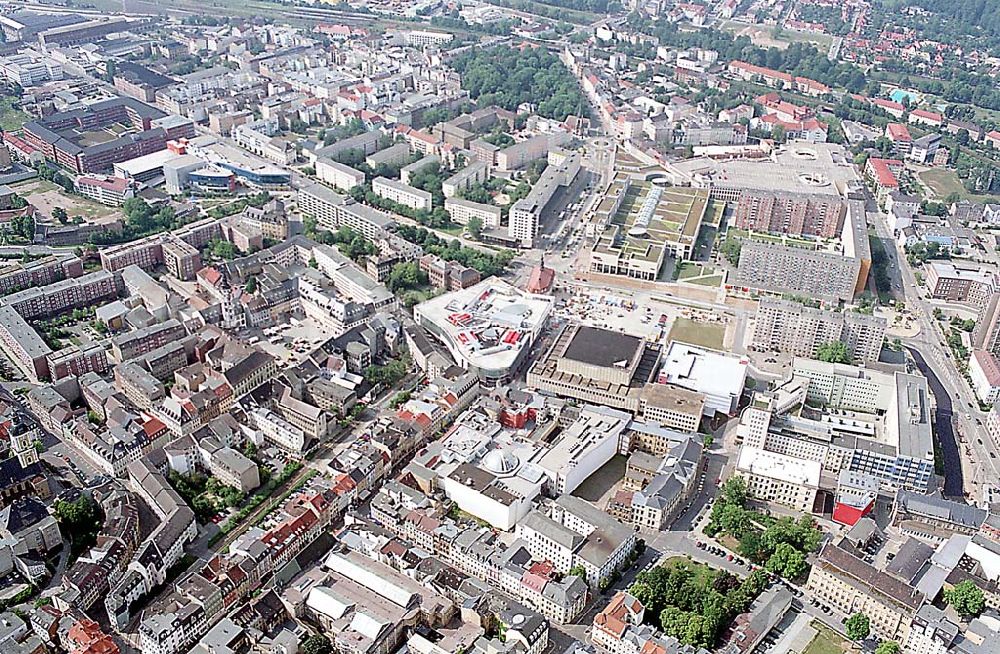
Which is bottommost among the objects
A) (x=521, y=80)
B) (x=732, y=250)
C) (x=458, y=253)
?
(x=732, y=250)

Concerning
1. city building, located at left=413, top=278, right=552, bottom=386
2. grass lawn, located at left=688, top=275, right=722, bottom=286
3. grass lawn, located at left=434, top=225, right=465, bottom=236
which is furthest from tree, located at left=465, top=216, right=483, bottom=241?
grass lawn, located at left=688, top=275, right=722, bottom=286

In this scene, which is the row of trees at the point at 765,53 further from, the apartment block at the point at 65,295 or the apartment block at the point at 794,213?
the apartment block at the point at 65,295

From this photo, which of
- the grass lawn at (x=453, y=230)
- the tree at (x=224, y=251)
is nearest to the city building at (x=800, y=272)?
the grass lawn at (x=453, y=230)

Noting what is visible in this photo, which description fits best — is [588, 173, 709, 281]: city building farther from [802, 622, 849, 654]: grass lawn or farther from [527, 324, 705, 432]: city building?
[802, 622, 849, 654]: grass lawn

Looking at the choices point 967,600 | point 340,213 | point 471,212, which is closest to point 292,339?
point 340,213

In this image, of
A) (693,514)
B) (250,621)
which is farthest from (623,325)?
(250,621)

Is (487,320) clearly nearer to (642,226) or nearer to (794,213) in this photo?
(642,226)
